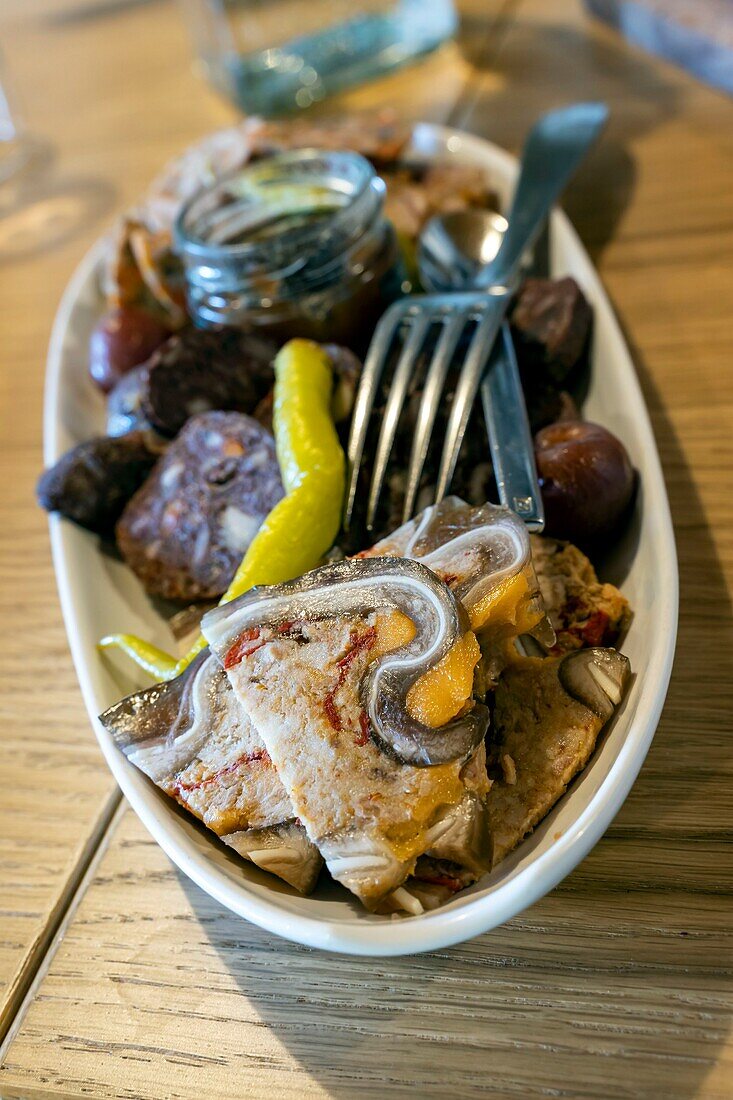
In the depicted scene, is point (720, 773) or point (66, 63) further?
point (66, 63)

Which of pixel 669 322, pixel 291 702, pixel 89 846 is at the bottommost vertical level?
pixel 89 846

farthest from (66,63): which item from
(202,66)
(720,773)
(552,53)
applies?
(720,773)

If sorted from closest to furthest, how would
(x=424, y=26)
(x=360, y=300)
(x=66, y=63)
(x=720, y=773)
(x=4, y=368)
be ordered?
(x=720, y=773) < (x=360, y=300) < (x=4, y=368) < (x=424, y=26) < (x=66, y=63)

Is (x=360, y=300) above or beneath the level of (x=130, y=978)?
above

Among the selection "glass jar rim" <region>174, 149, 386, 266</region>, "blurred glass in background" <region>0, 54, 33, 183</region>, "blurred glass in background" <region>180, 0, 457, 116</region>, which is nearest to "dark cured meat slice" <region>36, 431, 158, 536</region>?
"glass jar rim" <region>174, 149, 386, 266</region>

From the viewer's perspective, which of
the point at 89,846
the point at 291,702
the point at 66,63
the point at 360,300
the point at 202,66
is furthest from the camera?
the point at 66,63

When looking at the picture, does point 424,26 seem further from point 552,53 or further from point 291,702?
point 291,702

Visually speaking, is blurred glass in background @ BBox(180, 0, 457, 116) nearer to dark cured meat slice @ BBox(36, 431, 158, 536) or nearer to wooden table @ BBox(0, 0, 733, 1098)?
wooden table @ BBox(0, 0, 733, 1098)
